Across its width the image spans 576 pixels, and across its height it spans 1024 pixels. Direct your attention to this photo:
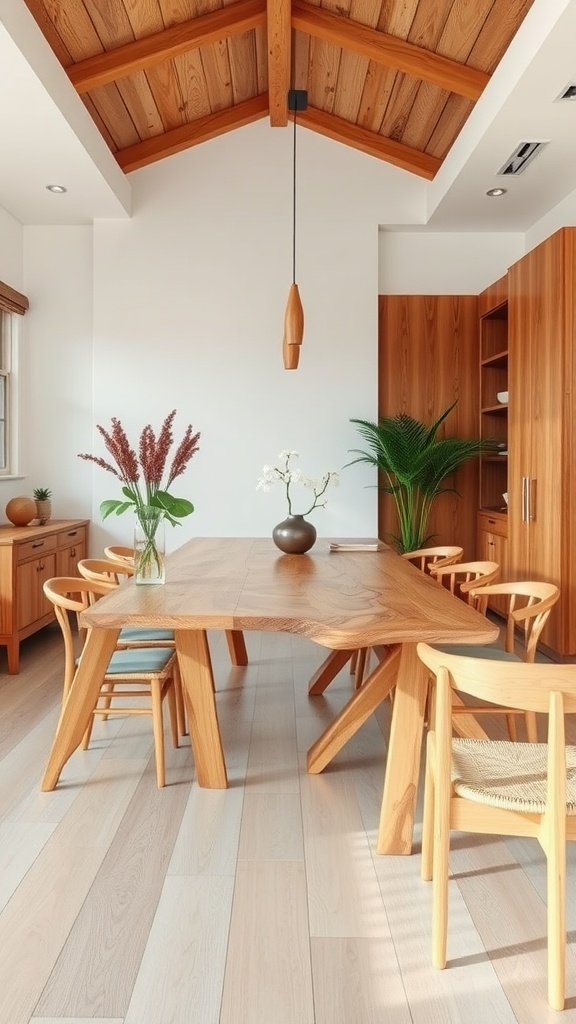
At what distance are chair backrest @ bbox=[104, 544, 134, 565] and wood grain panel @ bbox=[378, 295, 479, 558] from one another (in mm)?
2680

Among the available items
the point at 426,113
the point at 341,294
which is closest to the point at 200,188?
the point at 341,294

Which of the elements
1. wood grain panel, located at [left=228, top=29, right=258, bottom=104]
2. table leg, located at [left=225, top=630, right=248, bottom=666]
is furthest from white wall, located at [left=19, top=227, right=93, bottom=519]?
table leg, located at [left=225, top=630, right=248, bottom=666]

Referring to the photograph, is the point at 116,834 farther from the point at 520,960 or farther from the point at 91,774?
the point at 520,960

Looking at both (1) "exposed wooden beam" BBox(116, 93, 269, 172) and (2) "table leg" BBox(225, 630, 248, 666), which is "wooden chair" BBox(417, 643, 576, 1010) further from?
(1) "exposed wooden beam" BBox(116, 93, 269, 172)

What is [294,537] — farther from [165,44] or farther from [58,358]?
[58,358]

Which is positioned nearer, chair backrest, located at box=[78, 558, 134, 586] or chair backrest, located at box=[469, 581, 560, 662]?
chair backrest, located at box=[469, 581, 560, 662]

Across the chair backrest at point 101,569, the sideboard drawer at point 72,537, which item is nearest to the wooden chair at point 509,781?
the chair backrest at point 101,569

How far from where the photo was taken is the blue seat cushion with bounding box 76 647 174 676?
285 cm

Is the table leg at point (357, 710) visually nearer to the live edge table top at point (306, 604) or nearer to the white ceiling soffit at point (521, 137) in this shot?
the live edge table top at point (306, 604)

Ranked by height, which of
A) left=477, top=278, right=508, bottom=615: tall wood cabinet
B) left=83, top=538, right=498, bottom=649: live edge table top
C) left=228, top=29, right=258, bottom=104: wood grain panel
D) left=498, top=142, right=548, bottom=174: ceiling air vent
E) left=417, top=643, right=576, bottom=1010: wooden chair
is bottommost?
left=417, top=643, right=576, bottom=1010: wooden chair

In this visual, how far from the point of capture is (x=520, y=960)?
5.84ft

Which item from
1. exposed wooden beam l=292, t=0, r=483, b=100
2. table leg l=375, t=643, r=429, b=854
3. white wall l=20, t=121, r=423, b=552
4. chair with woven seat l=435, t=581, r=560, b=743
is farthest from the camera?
white wall l=20, t=121, r=423, b=552

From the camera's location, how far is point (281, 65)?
17.2ft

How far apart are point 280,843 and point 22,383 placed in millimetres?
4821
